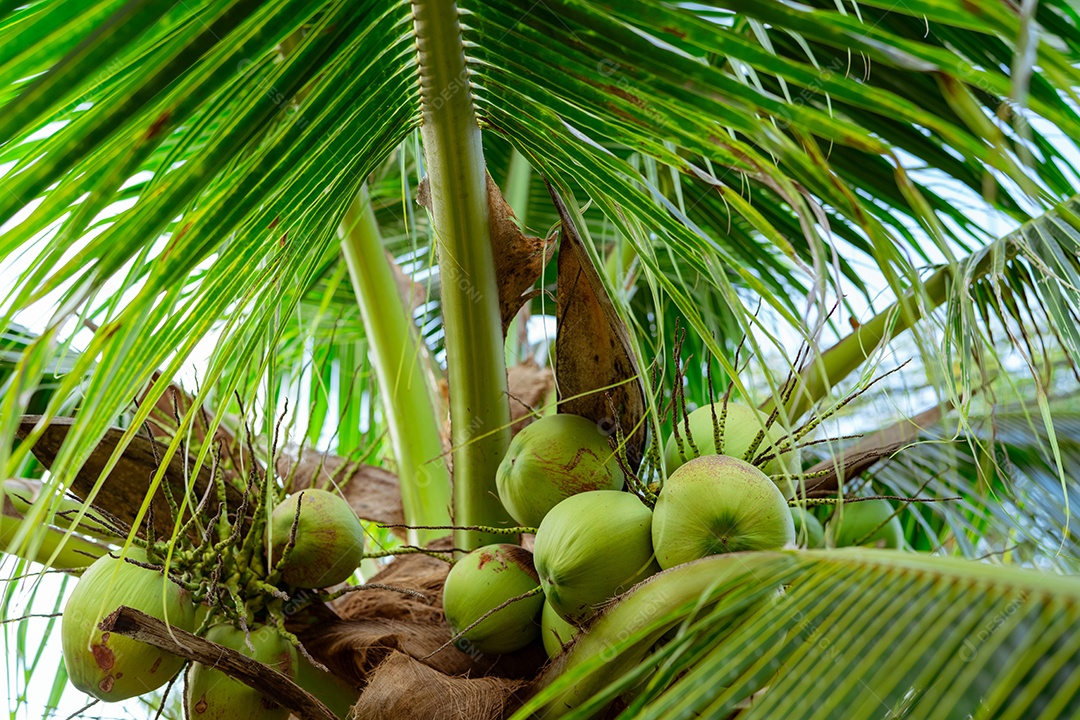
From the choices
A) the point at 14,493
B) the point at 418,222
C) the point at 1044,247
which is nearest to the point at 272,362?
the point at 14,493

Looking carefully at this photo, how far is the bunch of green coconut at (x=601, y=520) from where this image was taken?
2.87 feet

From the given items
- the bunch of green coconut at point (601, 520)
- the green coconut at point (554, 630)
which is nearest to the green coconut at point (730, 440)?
the bunch of green coconut at point (601, 520)

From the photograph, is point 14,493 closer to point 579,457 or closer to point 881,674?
point 579,457

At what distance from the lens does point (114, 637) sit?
3.12 ft

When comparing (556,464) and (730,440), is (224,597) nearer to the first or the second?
(556,464)

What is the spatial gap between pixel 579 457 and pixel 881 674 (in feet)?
1.69

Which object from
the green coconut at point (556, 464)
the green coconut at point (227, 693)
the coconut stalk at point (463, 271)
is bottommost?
the green coconut at point (227, 693)

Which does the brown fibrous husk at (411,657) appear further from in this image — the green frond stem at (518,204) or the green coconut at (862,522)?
the green frond stem at (518,204)

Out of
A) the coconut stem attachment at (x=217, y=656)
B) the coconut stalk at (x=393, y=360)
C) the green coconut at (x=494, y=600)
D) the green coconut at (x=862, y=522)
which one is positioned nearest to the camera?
the coconut stem attachment at (x=217, y=656)

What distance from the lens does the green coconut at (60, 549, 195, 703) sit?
3.12 ft

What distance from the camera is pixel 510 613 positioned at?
Answer: 1.04m

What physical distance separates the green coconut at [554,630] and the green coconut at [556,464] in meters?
0.12

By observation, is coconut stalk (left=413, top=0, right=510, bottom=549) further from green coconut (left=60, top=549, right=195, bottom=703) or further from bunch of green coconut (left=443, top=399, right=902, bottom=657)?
→ green coconut (left=60, top=549, right=195, bottom=703)

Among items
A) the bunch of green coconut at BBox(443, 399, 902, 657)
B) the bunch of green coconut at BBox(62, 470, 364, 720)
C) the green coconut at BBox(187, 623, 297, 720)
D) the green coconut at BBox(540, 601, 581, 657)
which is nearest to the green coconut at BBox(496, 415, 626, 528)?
the bunch of green coconut at BBox(443, 399, 902, 657)
